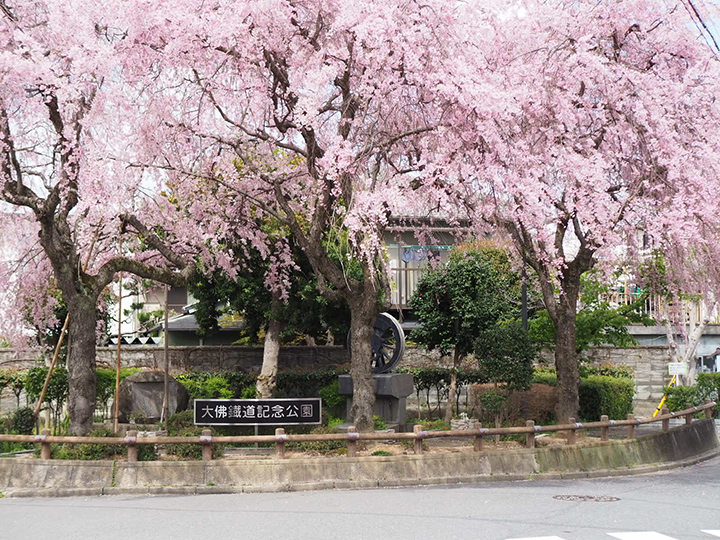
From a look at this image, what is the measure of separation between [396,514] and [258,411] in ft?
21.1

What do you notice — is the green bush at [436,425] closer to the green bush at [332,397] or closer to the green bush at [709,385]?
the green bush at [332,397]

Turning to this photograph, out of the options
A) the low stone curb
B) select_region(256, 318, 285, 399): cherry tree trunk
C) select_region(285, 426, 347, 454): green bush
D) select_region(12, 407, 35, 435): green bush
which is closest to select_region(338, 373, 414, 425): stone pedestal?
select_region(285, 426, 347, 454): green bush

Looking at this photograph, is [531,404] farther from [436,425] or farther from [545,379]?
[545,379]

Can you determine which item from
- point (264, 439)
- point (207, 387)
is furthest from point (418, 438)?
point (207, 387)

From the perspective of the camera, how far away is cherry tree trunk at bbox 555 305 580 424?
19531mm

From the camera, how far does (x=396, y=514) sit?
11.5 metres

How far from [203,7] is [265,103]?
2.37m

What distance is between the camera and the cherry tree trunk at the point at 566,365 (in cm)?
1953

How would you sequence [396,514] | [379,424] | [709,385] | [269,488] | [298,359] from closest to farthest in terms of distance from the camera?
[396,514] → [269,488] → [379,424] → [298,359] → [709,385]

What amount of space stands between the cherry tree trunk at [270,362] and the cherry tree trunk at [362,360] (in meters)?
6.69

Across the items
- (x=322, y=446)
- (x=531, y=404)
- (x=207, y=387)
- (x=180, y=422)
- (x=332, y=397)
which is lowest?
(x=322, y=446)

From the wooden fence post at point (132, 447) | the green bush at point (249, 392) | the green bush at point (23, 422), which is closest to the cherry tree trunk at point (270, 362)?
the green bush at point (249, 392)

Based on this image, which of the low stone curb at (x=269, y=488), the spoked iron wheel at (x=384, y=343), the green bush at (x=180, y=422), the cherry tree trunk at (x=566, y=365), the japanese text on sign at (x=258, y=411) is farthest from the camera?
the spoked iron wheel at (x=384, y=343)

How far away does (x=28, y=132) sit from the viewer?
16953mm
